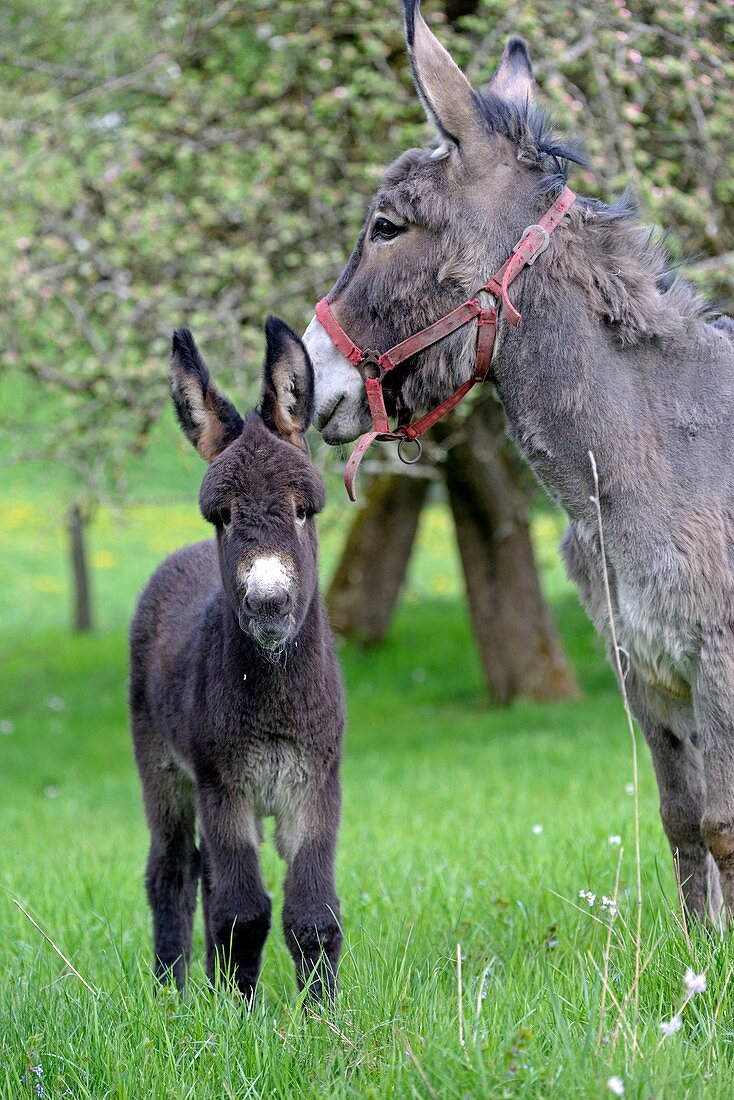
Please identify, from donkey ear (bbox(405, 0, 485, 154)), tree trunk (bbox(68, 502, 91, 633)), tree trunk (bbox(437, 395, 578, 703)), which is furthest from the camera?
tree trunk (bbox(68, 502, 91, 633))

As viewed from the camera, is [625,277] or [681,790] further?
[681,790]

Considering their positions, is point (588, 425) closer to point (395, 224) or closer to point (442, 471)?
point (395, 224)

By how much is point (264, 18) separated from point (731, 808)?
328 inches

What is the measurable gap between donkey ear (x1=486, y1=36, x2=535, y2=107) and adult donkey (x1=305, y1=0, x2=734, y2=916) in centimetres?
28

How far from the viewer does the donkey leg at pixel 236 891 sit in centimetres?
379

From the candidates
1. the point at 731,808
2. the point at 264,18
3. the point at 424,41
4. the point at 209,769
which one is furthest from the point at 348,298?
the point at 264,18

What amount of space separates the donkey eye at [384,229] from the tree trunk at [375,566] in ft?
35.2

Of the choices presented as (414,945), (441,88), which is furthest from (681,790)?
(441,88)

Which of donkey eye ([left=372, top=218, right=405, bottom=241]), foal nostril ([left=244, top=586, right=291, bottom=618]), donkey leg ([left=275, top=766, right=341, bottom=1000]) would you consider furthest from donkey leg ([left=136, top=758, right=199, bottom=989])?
donkey eye ([left=372, top=218, right=405, bottom=241])

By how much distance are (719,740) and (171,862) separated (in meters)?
2.16

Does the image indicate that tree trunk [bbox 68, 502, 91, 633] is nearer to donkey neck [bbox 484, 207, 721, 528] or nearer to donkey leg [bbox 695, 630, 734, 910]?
donkey neck [bbox 484, 207, 721, 528]

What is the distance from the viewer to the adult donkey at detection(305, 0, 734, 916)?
3.62 metres

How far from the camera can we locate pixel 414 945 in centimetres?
429

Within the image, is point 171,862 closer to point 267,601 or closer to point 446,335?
point 267,601
